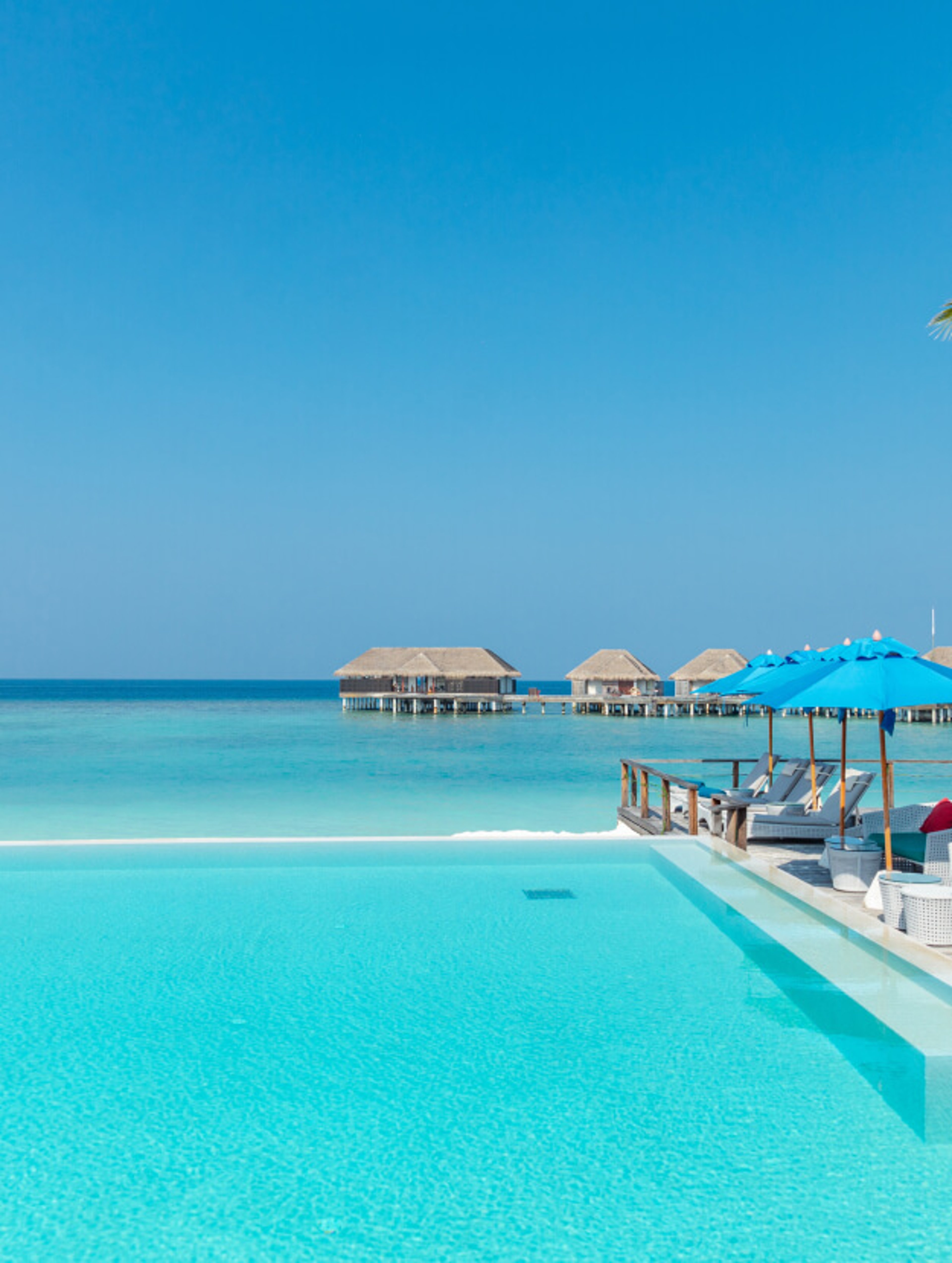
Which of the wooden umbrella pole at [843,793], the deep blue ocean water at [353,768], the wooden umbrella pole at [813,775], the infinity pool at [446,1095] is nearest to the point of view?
the infinity pool at [446,1095]

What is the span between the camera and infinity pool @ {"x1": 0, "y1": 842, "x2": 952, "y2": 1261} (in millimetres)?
2779

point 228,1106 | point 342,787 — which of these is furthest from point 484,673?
point 228,1106

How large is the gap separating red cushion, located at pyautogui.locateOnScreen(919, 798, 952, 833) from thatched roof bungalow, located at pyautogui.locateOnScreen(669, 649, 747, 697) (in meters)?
40.8

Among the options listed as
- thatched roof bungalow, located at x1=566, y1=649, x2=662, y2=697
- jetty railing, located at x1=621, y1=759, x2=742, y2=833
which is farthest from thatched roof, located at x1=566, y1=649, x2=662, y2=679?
jetty railing, located at x1=621, y1=759, x2=742, y2=833

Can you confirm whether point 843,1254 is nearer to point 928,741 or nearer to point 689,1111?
point 689,1111

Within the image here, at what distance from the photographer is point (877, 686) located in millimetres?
5098

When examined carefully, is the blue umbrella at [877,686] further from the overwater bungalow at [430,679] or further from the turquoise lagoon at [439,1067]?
the overwater bungalow at [430,679]

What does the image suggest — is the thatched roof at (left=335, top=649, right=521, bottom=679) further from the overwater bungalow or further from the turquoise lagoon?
the turquoise lagoon

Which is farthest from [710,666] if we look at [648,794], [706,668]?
[648,794]

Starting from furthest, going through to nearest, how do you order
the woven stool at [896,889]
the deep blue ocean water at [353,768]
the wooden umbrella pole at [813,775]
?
the deep blue ocean water at [353,768] → the wooden umbrella pole at [813,775] → the woven stool at [896,889]

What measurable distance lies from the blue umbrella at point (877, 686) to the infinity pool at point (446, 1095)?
4.21ft

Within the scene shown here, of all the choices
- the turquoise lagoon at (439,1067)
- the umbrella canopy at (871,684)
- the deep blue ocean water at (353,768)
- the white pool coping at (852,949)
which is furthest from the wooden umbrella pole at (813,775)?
the deep blue ocean water at (353,768)

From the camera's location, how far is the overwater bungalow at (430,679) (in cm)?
5128

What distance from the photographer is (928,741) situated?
3444 centimetres
